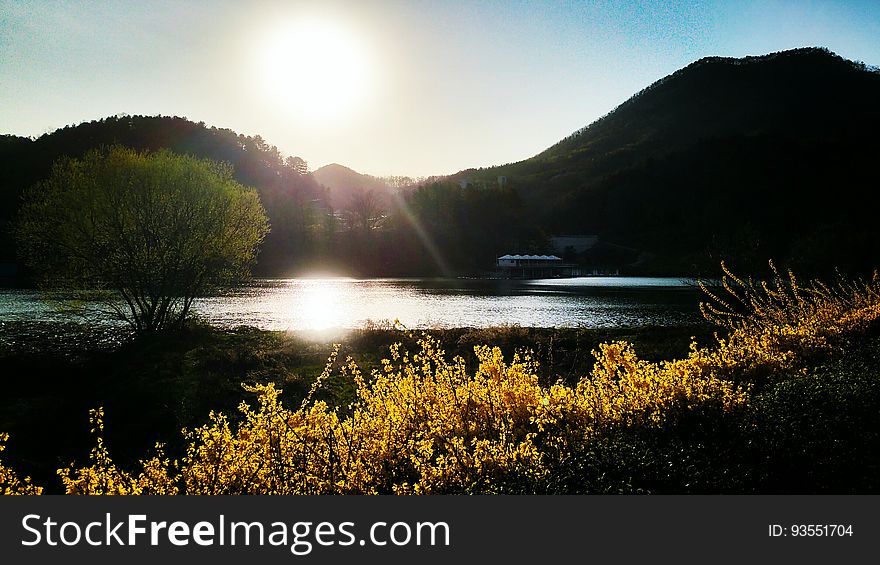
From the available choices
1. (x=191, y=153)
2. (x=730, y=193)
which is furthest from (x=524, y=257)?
(x=730, y=193)

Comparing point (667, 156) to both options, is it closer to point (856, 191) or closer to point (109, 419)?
point (856, 191)

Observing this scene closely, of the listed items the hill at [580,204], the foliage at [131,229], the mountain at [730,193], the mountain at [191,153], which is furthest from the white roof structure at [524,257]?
Result: the foliage at [131,229]

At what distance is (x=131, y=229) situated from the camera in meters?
28.9

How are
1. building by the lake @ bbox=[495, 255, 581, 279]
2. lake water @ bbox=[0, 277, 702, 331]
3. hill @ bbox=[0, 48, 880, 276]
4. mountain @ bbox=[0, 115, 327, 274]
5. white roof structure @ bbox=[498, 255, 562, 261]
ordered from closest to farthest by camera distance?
lake water @ bbox=[0, 277, 702, 331] → mountain @ bbox=[0, 115, 327, 274] → hill @ bbox=[0, 48, 880, 276] → white roof structure @ bbox=[498, 255, 562, 261] → building by the lake @ bbox=[495, 255, 581, 279]

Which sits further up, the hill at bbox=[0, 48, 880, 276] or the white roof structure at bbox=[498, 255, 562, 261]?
the hill at bbox=[0, 48, 880, 276]

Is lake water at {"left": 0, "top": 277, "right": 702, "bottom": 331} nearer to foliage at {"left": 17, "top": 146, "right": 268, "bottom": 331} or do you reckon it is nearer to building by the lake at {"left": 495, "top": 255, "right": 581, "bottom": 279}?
foliage at {"left": 17, "top": 146, "right": 268, "bottom": 331}

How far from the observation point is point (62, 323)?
31.2 meters

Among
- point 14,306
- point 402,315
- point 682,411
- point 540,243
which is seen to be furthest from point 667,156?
point 682,411

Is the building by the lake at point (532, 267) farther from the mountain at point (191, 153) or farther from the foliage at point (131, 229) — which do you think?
the foliage at point (131, 229)

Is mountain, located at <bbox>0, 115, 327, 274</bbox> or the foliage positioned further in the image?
mountain, located at <bbox>0, 115, 327, 274</bbox>

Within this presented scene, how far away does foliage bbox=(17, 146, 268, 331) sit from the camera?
92.2 ft

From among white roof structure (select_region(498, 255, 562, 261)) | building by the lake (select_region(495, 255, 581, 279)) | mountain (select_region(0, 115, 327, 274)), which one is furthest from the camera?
building by the lake (select_region(495, 255, 581, 279))

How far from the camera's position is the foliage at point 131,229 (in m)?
28.1

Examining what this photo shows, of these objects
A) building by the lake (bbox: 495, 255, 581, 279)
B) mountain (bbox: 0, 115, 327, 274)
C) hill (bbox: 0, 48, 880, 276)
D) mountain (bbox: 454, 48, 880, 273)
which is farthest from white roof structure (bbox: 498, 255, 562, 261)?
mountain (bbox: 0, 115, 327, 274)
